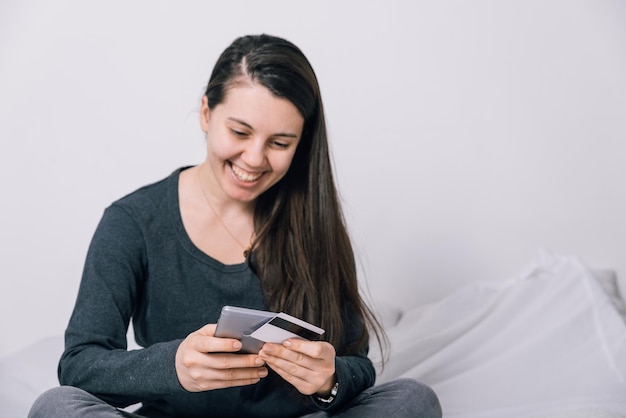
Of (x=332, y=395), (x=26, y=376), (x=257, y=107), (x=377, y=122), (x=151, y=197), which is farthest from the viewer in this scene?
(x=377, y=122)

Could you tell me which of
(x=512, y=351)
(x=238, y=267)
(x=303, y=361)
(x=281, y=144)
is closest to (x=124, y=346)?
(x=238, y=267)

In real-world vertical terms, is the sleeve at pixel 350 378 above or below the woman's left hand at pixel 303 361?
below

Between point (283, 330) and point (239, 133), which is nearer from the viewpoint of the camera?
point (283, 330)

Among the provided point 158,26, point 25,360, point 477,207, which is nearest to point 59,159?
point 158,26

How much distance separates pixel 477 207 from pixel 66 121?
62.0 inches

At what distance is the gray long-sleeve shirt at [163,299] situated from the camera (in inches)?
63.1

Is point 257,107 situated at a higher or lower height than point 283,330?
higher

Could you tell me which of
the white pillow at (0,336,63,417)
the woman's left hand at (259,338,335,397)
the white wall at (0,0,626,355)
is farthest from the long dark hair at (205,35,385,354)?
the white wall at (0,0,626,355)

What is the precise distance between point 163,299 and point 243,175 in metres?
0.32

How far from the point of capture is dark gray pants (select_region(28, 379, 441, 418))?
1.43m

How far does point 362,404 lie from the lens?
5.35 ft

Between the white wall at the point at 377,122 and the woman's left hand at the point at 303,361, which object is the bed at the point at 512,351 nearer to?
the white wall at the point at 377,122

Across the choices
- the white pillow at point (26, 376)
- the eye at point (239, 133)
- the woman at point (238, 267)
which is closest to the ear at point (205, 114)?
the woman at point (238, 267)

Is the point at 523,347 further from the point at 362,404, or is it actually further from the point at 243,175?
the point at 243,175
